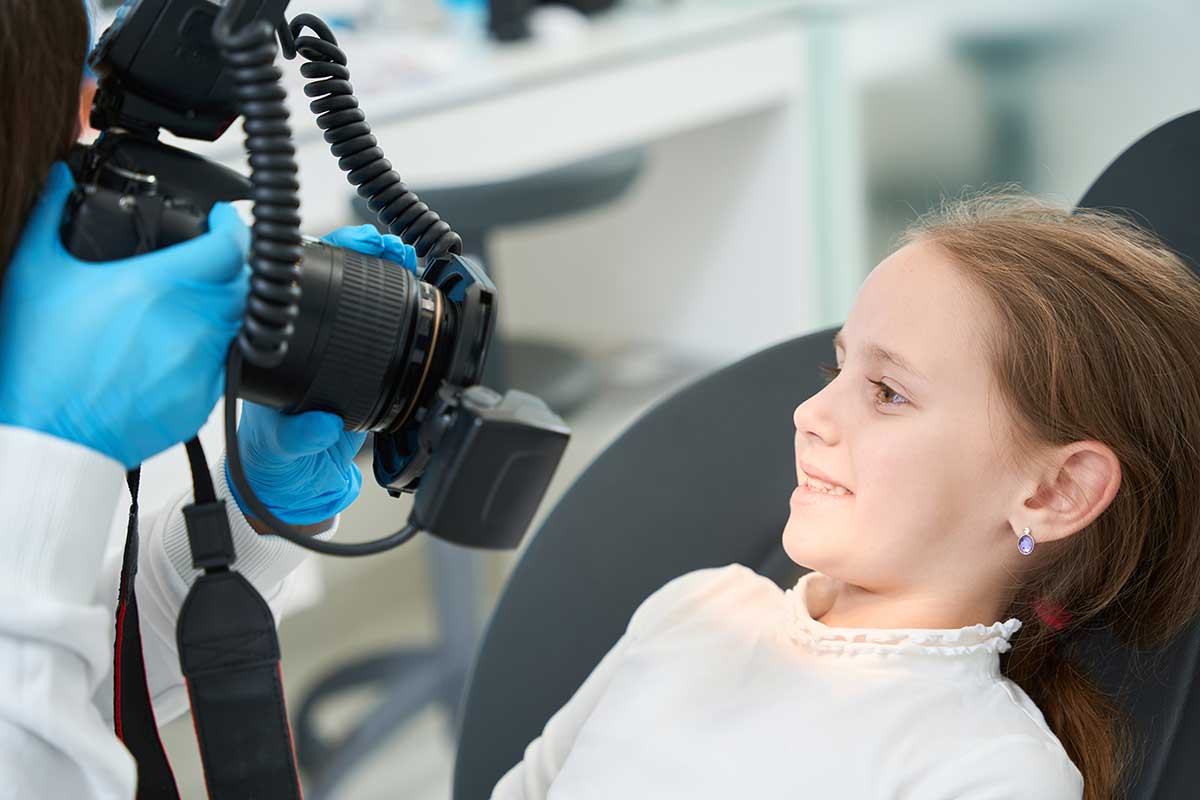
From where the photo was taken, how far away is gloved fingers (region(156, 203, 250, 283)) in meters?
0.71

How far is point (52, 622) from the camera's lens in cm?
68

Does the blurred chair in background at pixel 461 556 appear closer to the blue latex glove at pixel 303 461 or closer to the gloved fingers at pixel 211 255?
the blue latex glove at pixel 303 461

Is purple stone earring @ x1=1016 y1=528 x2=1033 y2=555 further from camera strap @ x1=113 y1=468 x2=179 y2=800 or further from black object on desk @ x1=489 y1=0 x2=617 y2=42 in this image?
black object on desk @ x1=489 y1=0 x2=617 y2=42

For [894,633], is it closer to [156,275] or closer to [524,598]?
[524,598]

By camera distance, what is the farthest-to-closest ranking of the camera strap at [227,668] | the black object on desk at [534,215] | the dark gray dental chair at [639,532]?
the black object on desk at [534,215]
the dark gray dental chair at [639,532]
the camera strap at [227,668]

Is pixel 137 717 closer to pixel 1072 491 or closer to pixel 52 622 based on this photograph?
pixel 52 622

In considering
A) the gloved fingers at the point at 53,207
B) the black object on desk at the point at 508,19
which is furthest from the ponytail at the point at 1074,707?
the black object on desk at the point at 508,19

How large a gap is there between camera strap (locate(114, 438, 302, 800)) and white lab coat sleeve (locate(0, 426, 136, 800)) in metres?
0.06

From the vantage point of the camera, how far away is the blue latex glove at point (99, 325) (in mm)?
708

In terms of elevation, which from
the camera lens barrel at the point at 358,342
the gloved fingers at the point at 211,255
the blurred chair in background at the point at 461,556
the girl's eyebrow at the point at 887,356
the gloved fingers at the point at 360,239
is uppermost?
the gloved fingers at the point at 211,255

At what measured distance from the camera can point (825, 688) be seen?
34.6 inches

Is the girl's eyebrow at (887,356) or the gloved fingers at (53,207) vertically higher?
the gloved fingers at (53,207)

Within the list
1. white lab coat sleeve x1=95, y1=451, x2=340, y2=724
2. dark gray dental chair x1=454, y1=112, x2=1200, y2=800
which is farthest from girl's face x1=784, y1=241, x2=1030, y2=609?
white lab coat sleeve x1=95, y1=451, x2=340, y2=724

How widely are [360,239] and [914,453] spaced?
1.29 feet
